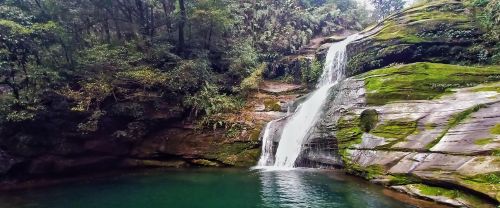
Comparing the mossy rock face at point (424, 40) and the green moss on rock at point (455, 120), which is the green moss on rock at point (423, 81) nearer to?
the green moss on rock at point (455, 120)

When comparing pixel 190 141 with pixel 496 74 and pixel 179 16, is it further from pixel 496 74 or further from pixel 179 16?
pixel 496 74

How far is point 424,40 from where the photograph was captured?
2753 centimetres

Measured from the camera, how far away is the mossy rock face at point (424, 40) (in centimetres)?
2641

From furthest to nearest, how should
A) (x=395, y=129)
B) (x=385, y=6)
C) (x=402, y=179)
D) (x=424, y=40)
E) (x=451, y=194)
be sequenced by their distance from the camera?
(x=385, y=6) < (x=424, y=40) < (x=395, y=129) < (x=402, y=179) < (x=451, y=194)

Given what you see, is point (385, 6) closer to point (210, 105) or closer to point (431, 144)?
point (210, 105)

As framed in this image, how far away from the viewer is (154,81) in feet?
→ 86.8

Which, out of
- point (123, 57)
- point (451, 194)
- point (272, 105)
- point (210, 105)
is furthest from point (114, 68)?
point (451, 194)

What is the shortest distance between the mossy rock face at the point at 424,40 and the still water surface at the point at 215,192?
1224 centimetres

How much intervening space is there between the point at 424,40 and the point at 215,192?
19.7 m

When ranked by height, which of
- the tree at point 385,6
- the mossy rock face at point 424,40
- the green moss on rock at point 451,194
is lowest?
the green moss on rock at point 451,194

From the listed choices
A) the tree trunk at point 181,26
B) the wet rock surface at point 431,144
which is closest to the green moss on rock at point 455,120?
the wet rock surface at point 431,144

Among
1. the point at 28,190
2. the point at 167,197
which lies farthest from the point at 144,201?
the point at 28,190

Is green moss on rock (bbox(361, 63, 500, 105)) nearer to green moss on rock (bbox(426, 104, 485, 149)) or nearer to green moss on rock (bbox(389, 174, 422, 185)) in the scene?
green moss on rock (bbox(426, 104, 485, 149))

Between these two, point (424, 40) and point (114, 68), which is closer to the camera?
point (114, 68)
